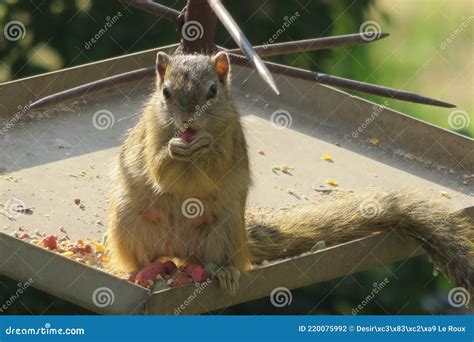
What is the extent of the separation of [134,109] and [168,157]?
1.22 metres

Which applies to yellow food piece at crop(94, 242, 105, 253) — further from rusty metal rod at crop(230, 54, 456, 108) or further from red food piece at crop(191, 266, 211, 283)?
rusty metal rod at crop(230, 54, 456, 108)

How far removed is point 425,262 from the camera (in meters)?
7.55

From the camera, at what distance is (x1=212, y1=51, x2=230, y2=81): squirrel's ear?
5.43m

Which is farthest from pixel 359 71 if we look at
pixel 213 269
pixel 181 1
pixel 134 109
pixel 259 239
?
pixel 213 269

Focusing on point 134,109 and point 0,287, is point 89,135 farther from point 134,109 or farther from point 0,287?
point 0,287

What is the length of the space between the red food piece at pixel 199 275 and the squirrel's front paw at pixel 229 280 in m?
0.05

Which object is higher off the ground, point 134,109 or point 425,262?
point 134,109

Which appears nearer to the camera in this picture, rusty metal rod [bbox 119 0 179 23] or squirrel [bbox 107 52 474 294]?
squirrel [bbox 107 52 474 294]

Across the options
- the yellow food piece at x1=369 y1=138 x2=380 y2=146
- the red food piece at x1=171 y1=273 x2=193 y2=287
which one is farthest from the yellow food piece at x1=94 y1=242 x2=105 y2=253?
the yellow food piece at x1=369 y1=138 x2=380 y2=146

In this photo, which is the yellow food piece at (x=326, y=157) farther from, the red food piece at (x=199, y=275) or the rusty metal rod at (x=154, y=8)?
the red food piece at (x=199, y=275)

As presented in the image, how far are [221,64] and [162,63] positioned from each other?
250 mm

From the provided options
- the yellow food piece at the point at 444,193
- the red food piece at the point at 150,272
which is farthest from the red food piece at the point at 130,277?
the yellow food piece at the point at 444,193

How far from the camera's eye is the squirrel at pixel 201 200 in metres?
5.30

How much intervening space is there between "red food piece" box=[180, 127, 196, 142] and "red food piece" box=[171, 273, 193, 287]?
0.57m
